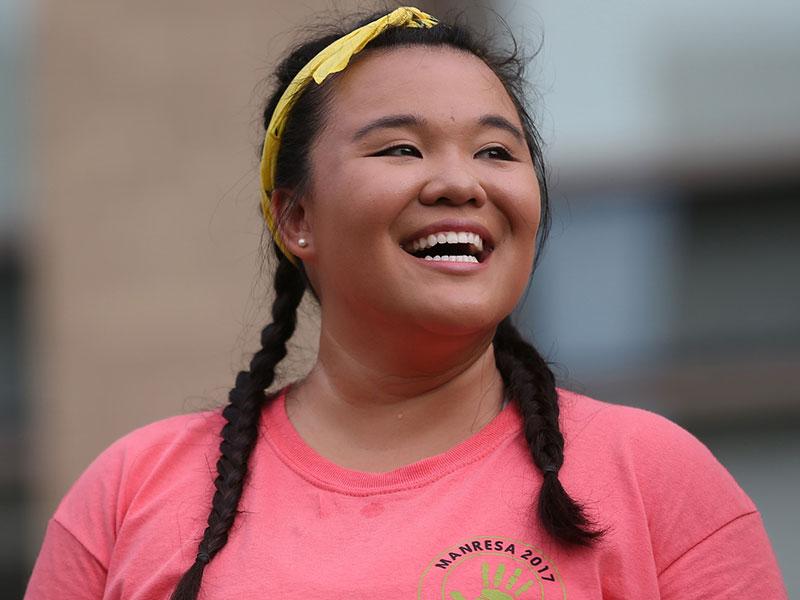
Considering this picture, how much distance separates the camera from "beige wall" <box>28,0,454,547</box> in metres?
5.45

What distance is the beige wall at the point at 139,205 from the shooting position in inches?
215

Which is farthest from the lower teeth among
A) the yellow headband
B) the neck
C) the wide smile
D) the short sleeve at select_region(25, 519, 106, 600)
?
the short sleeve at select_region(25, 519, 106, 600)

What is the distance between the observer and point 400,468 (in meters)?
2.16

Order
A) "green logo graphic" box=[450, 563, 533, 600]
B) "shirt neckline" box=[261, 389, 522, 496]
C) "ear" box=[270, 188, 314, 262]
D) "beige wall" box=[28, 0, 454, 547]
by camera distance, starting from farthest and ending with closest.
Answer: "beige wall" box=[28, 0, 454, 547], "ear" box=[270, 188, 314, 262], "shirt neckline" box=[261, 389, 522, 496], "green logo graphic" box=[450, 563, 533, 600]

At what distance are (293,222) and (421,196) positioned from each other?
1.25 ft

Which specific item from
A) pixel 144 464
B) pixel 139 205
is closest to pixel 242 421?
pixel 144 464

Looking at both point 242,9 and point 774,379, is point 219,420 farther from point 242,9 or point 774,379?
point 774,379

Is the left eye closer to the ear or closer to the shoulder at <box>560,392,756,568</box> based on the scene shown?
the ear

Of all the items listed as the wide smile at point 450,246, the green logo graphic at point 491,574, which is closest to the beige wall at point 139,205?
the wide smile at point 450,246

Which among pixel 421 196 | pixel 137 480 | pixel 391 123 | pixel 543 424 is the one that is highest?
pixel 391 123

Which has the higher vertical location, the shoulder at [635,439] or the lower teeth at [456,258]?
the lower teeth at [456,258]

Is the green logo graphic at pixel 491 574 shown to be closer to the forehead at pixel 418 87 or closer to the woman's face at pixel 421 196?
the woman's face at pixel 421 196

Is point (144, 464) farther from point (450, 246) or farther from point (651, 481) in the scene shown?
point (651, 481)

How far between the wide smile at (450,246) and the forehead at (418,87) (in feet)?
0.74
